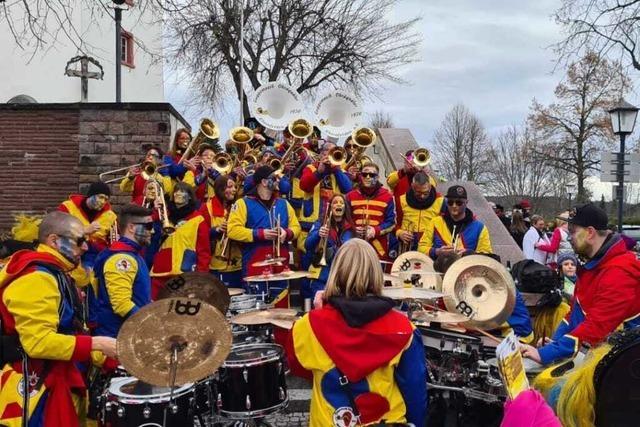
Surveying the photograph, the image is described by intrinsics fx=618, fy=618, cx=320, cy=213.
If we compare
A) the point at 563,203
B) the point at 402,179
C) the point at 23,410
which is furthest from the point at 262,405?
the point at 563,203

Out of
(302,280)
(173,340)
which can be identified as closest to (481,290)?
(302,280)

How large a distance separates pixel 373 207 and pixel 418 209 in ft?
2.14

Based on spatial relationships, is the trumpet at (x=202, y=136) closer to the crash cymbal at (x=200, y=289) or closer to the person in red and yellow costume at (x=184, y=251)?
the person in red and yellow costume at (x=184, y=251)

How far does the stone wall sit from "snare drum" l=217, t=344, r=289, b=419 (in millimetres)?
7370

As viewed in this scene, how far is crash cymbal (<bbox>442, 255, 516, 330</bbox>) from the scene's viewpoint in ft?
16.6

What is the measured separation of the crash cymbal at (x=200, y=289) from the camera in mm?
5230

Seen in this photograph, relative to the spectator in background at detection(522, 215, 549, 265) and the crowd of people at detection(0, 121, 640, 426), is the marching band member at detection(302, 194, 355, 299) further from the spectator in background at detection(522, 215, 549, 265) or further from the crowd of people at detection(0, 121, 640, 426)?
the spectator in background at detection(522, 215, 549, 265)

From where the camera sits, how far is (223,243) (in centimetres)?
750

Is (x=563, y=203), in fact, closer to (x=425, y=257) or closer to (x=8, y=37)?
(x=8, y=37)

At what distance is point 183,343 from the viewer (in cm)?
346

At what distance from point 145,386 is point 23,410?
2.30 ft

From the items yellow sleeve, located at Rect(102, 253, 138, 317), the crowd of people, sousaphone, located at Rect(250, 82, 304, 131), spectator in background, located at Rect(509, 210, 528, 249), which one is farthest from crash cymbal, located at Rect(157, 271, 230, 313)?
spectator in background, located at Rect(509, 210, 528, 249)

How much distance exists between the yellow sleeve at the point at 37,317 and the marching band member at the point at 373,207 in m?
4.54

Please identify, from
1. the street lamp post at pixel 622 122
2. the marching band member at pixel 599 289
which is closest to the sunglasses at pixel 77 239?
the marching band member at pixel 599 289
